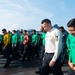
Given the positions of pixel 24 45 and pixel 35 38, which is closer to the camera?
pixel 24 45

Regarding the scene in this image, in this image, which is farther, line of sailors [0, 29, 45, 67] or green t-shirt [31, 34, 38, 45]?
green t-shirt [31, 34, 38, 45]

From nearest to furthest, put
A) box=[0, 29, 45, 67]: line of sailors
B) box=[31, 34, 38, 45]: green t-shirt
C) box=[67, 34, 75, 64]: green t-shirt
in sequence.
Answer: box=[67, 34, 75, 64]: green t-shirt < box=[0, 29, 45, 67]: line of sailors < box=[31, 34, 38, 45]: green t-shirt

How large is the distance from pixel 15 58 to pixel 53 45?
11.4 meters

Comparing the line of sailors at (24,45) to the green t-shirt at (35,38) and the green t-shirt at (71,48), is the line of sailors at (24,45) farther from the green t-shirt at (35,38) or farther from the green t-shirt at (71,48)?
the green t-shirt at (71,48)

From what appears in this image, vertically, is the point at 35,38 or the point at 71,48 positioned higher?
the point at 35,38

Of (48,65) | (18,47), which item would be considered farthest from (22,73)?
(18,47)

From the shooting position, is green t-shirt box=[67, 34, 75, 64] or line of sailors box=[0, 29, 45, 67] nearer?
green t-shirt box=[67, 34, 75, 64]

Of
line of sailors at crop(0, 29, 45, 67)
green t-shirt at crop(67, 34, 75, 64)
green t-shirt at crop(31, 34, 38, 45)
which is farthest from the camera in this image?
green t-shirt at crop(31, 34, 38, 45)

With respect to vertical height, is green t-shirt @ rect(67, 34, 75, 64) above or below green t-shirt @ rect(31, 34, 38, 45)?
below

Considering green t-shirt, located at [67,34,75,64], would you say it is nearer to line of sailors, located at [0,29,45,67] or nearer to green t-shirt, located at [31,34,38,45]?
line of sailors, located at [0,29,45,67]

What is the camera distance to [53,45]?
6.59 meters

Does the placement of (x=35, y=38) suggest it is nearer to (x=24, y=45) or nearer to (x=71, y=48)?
(x=24, y=45)

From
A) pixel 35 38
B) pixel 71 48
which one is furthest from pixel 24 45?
pixel 71 48

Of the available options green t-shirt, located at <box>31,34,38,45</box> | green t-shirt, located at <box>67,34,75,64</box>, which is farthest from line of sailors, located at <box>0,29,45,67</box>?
green t-shirt, located at <box>67,34,75,64</box>
